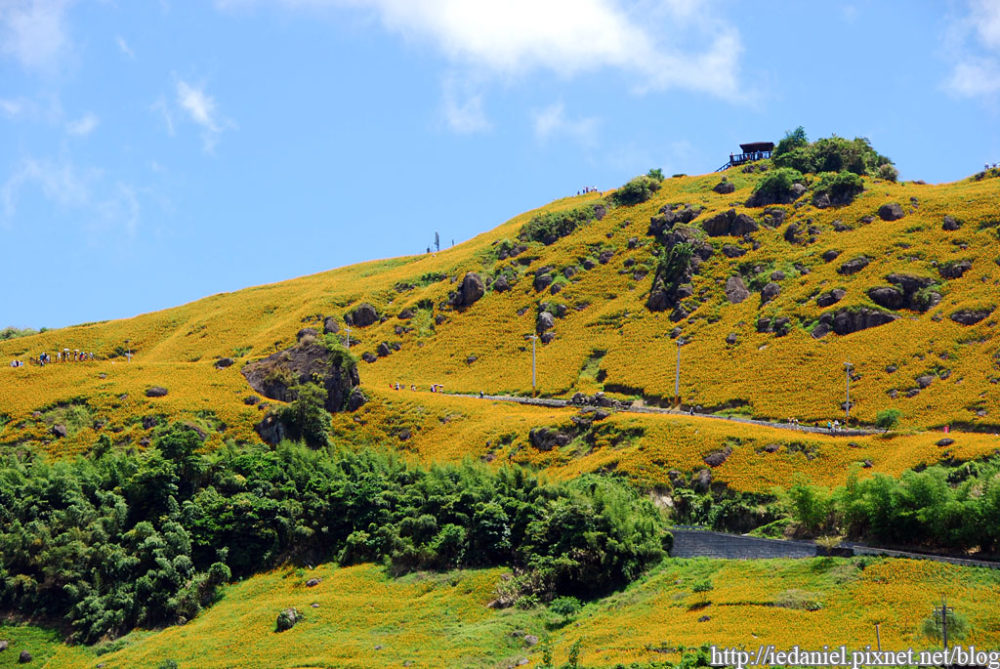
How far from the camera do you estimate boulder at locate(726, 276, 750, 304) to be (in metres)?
135

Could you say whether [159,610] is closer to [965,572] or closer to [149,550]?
[149,550]

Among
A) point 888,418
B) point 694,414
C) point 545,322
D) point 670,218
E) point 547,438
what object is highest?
point 670,218

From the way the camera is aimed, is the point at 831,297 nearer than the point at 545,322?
Yes

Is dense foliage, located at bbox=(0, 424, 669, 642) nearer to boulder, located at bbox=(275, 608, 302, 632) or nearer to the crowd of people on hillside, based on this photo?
boulder, located at bbox=(275, 608, 302, 632)

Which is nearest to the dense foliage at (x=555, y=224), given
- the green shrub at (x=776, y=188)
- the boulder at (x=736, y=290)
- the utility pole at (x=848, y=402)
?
the green shrub at (x=776, y=188)

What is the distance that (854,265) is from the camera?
127m

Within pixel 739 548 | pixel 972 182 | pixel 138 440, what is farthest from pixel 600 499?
pixel 972 182

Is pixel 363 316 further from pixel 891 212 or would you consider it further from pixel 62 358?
pixel 891 212

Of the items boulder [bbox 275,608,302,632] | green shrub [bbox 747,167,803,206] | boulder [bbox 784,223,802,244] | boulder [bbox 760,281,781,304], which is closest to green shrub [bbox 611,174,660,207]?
green shrub [bbox 747,167,803,206]

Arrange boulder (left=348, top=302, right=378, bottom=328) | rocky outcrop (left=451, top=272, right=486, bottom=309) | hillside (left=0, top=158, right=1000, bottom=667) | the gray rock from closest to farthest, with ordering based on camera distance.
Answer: hillside (left=0, top=158, right=1000, bottom=667) < the gray rock < rocky outcrop (left=451, top=272, right=486, bottom=309) < boulder (left=348, top=302, right=378, bottom=328)

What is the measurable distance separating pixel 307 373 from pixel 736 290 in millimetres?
59979

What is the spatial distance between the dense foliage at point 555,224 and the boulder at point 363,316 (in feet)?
99.1

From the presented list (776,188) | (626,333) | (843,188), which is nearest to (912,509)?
(626,333)

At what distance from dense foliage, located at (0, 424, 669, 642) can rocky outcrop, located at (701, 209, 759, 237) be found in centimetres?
8054
